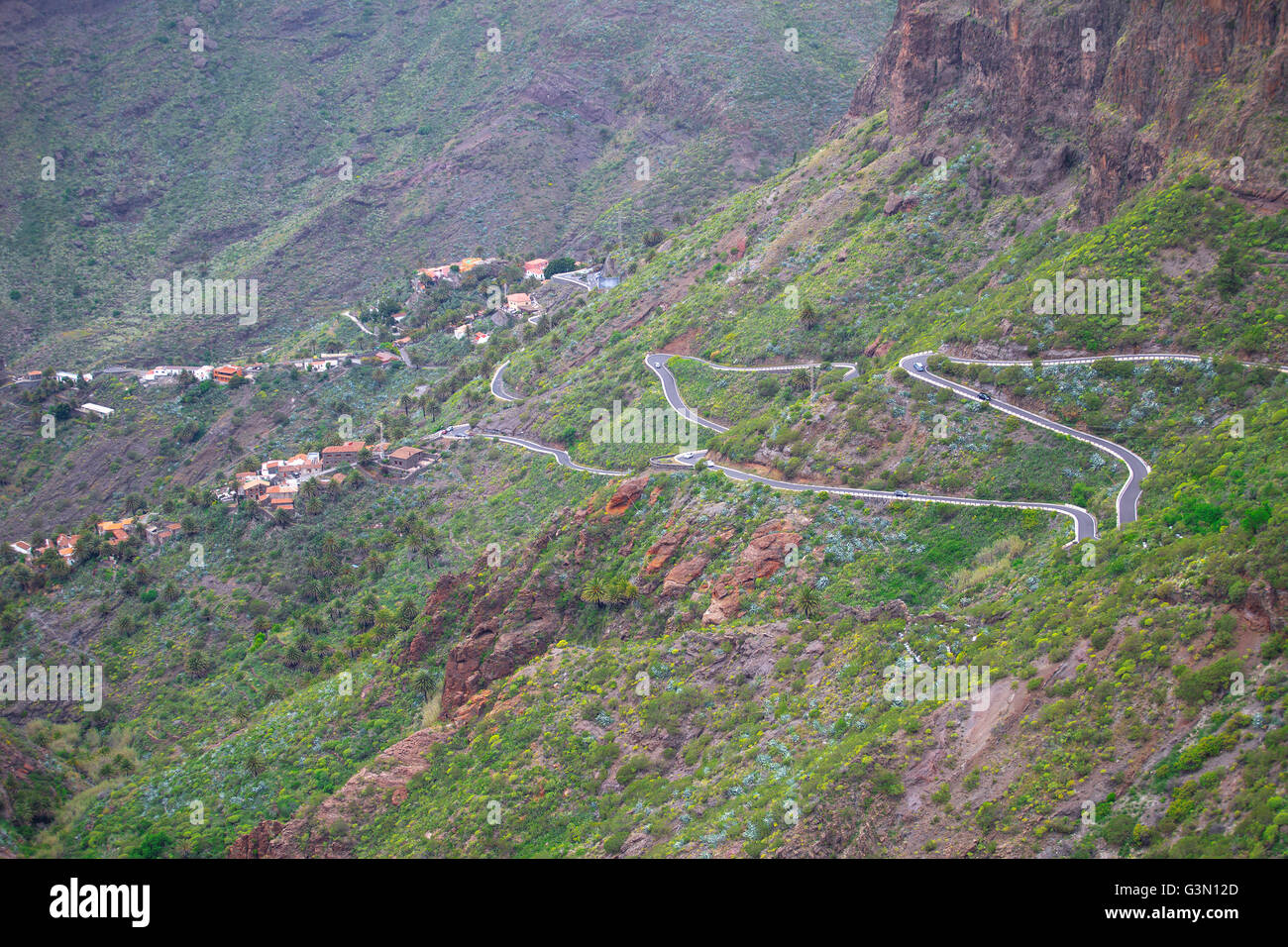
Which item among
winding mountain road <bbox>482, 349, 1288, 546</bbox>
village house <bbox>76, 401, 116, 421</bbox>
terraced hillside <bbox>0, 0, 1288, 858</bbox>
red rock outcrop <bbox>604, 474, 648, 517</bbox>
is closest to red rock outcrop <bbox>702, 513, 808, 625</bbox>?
terraced hillside <bbox>0, 0, 1288, 858</bbox>

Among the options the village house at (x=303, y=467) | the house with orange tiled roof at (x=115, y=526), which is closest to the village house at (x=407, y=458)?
the village house at (x=303, y=467)

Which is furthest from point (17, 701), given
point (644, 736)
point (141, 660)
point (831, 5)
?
point (831, 5)

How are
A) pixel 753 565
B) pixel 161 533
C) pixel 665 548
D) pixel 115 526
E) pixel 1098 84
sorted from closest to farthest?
1. pixel 753 565
2. pixel 665 548
3. pixel 1098 84
4. pixel 161 533
5. pixel 115 526

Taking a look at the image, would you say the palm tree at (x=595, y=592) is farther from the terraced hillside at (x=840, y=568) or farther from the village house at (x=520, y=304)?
the village house at (x=520, y=304)

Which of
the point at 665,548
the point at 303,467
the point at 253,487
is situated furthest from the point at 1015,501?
the point at 253,487

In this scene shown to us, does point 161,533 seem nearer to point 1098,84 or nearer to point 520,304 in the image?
point 520,304

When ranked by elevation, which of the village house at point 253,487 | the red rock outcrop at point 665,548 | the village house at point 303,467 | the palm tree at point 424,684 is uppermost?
the village house at point 303,467

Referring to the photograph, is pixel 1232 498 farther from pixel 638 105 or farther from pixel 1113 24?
pixel 638 105
